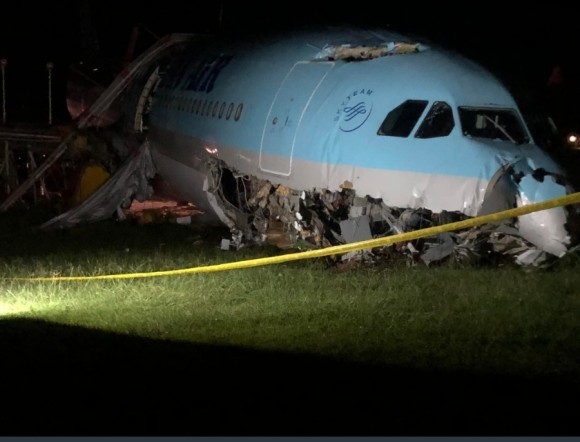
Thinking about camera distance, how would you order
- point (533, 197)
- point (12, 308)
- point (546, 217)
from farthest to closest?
point (12, 308) → point (546, 217) → point (533, 197)

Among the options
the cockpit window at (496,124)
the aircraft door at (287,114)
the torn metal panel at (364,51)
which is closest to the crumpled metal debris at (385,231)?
the aircraft door at (287,114)

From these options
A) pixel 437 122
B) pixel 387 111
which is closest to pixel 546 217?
pixel 437 122

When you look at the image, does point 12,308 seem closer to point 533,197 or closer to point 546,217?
point 533,197

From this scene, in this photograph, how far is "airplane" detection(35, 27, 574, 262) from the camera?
1166cm

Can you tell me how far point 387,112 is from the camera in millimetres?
12430

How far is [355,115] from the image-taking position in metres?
12.7

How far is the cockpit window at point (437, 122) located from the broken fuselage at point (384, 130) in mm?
13

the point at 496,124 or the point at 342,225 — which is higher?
the point at 496,124

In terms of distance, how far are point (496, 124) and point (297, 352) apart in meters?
4.92

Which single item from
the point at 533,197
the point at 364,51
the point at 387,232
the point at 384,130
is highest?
the point at 364,51

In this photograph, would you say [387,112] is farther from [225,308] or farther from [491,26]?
[491,26]

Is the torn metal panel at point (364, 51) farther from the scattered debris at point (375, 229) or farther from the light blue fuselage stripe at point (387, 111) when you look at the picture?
the scattered debris at point (375, 229)

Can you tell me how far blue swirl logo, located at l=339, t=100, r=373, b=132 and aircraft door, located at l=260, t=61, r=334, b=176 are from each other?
90cm

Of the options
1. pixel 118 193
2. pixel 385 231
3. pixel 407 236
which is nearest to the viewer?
pixel 407 236
